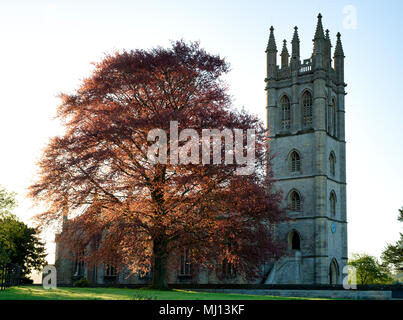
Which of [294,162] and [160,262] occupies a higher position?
[294,162]

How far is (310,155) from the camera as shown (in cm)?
5022

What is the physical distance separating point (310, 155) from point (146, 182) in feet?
94.5

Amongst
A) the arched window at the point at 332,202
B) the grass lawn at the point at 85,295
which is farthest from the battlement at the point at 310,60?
the grass lawn at the point at 85,295

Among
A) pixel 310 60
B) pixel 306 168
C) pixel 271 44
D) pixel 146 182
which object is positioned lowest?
pixel 146 182

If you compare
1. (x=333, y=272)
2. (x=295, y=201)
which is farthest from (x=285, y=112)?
(x=333, y=272)

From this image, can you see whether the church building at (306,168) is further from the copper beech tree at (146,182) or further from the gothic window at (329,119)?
the copper beech tree at (146,182)

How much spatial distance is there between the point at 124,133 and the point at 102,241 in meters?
6.14

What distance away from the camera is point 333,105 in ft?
178

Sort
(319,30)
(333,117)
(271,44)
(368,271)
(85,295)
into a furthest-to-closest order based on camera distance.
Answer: (368,271) → (271,44) → (333,117) → (319,30) → (85,295)

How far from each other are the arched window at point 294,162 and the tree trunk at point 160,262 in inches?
1041

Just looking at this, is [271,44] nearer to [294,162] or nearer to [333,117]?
[333,117]

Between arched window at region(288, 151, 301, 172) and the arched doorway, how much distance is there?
9.51 metres

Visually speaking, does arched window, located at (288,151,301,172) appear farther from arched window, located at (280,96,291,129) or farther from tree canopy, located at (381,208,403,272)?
tree canopy, located at (381,208,403,272)

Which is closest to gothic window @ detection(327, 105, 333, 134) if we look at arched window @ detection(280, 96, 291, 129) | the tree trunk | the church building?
the church building
